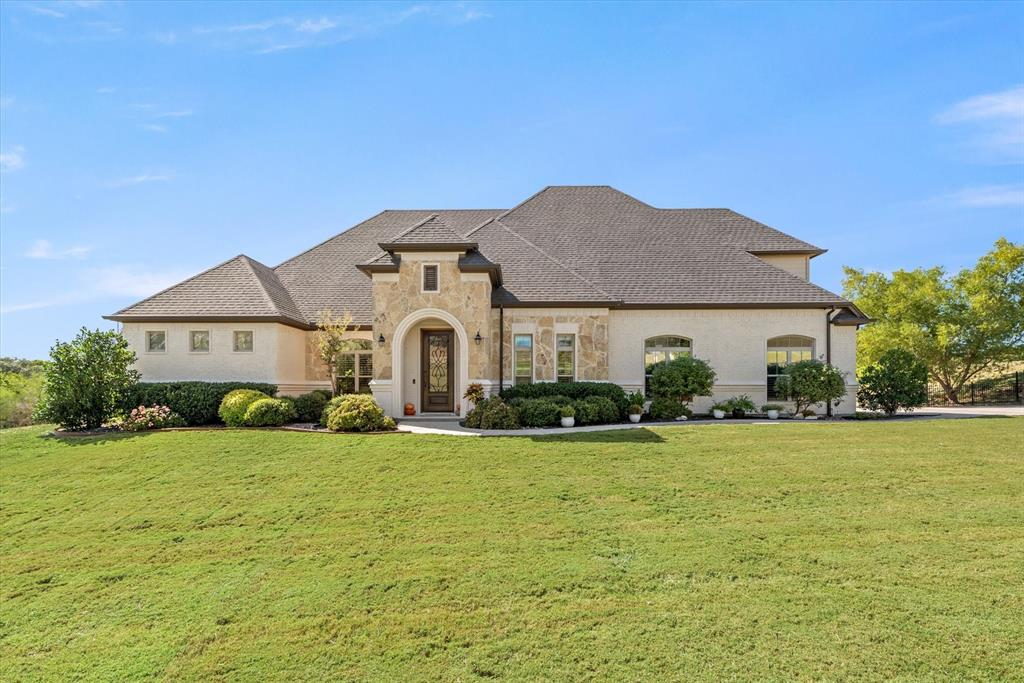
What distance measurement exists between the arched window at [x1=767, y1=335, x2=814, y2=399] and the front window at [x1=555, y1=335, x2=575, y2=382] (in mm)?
7369

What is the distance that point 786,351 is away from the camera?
1947cm

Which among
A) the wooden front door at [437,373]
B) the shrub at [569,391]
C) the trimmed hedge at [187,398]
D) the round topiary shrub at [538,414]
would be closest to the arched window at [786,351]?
the shrub at [569,391]

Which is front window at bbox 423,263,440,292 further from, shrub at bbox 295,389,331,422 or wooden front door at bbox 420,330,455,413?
shrub at bbox 295,389,331,422

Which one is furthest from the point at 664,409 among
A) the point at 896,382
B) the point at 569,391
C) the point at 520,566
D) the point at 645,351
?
the point at 520,566

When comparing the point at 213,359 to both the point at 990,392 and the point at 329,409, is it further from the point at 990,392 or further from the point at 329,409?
the point at 990,392

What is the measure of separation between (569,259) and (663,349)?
531cm

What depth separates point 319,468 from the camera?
426 inches

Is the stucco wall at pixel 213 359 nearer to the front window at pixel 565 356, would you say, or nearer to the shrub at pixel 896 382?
the front window at pixel 565 356

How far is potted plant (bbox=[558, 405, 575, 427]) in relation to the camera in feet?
49.7

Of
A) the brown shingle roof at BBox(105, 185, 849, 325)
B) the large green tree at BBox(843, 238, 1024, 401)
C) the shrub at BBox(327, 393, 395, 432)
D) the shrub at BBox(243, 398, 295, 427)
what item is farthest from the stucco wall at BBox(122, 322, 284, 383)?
the large green tree at BBox(843, 238, 1024, 401)

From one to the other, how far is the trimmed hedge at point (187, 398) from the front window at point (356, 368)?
419 centimetres

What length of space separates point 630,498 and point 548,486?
1.46 m

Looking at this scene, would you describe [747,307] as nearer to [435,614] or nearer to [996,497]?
[996,497]

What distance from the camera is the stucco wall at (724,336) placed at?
1927 cm
